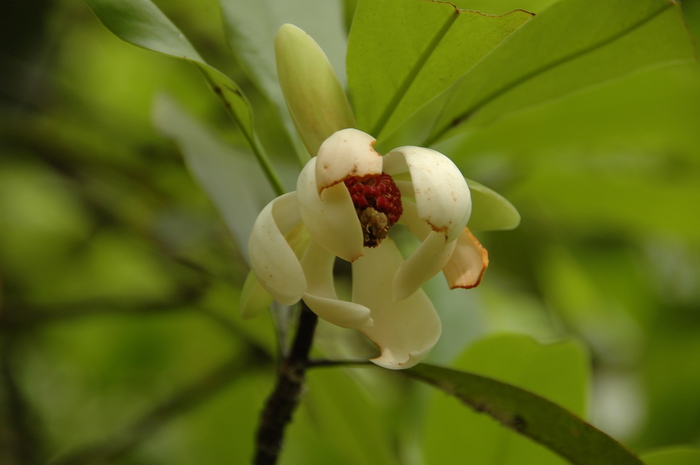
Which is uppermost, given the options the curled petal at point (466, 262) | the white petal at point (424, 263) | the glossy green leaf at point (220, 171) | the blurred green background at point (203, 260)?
the white petal at point (424, 263)

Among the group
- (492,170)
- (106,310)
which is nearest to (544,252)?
(492,170)

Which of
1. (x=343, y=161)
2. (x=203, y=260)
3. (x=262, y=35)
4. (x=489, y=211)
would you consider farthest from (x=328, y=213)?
(x=203, y=260)

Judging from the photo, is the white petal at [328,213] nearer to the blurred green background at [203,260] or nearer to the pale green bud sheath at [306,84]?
the pale green bud sheath at [306,84]

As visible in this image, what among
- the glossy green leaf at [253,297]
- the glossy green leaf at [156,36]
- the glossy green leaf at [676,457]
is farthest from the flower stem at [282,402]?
the glossy green leaf at [676,457]

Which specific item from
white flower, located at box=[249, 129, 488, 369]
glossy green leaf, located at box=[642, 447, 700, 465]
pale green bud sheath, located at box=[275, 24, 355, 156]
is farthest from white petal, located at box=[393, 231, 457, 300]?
glossy green leaf, located at box=[642, 447, 700, 465]

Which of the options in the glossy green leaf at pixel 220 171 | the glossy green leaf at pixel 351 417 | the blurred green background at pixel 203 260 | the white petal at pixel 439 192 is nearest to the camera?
the white petal at pixel 439 192

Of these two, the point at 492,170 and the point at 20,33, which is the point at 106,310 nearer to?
the point at 20,33

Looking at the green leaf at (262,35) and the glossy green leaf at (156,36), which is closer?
the glossy green leaf at (156,36)
